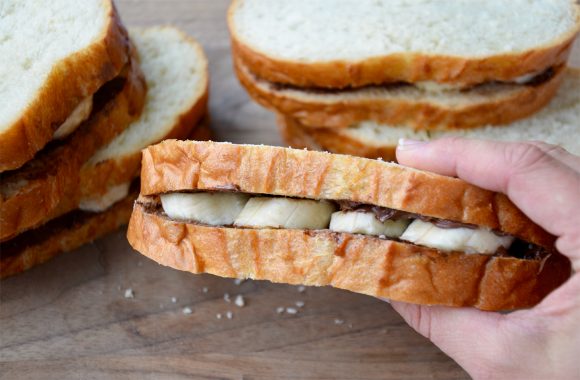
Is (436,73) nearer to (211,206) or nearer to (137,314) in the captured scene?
(211,206)

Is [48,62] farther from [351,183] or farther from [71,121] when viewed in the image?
[351,183]

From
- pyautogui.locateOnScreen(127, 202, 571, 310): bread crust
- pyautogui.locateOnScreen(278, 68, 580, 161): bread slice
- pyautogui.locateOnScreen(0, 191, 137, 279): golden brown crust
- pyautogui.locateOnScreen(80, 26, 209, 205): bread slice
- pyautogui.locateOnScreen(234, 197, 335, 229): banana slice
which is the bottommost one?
pyautogui.locateOnScreen(0, 191, 137, 279): golden brown crust

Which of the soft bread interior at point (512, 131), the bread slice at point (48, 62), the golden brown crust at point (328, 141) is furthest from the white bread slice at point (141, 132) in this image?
the soft bread interior at point (512, 131)

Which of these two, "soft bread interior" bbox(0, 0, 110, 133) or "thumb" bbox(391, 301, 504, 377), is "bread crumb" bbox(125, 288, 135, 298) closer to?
"soft bread interior" bbox(0, 0, 110, 133)

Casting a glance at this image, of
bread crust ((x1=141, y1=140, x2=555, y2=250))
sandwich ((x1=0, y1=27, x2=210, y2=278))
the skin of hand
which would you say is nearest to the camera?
the skin of hand

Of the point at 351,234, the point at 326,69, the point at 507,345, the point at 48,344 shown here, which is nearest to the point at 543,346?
the point at 507,345

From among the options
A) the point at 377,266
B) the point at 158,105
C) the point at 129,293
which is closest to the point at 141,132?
the point at 158,105

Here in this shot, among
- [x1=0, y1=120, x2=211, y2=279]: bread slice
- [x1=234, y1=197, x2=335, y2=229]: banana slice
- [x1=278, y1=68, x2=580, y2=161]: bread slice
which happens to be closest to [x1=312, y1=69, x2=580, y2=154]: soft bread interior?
[x1=278, y1=68, x2=580, y2=161]: bread slice
